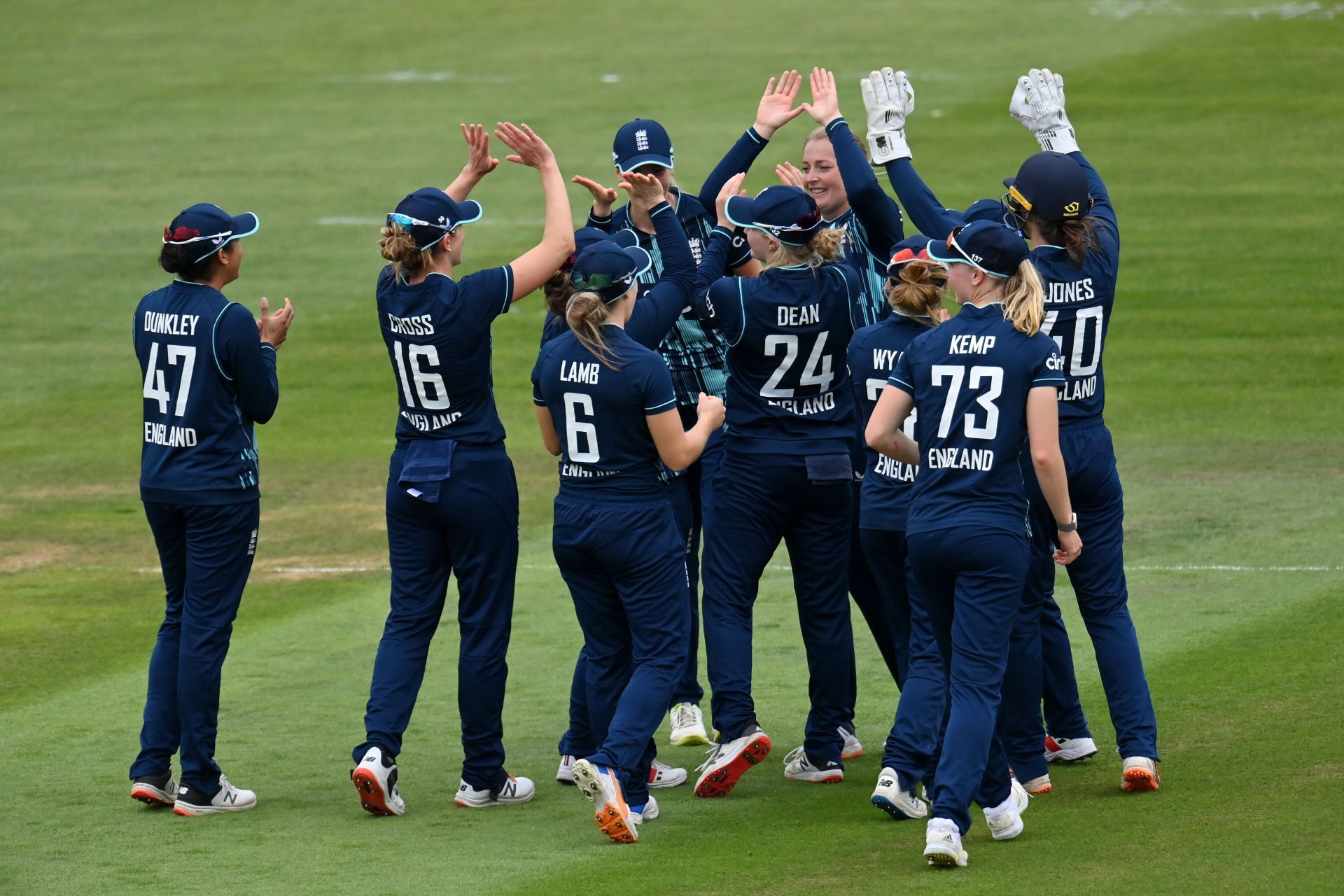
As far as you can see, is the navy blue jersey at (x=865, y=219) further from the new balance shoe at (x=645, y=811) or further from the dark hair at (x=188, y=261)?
the dark hair at (x=188, y=261)

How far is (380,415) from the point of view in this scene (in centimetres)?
1566

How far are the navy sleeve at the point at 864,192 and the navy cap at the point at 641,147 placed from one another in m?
0.83

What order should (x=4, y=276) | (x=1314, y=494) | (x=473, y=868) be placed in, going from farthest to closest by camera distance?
(x=4, y=276) < (x=1314, y=494) < (x=473, y=868)

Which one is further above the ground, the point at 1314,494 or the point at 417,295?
the point at 417,295

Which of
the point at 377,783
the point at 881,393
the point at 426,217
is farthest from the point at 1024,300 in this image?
the point at 377,783

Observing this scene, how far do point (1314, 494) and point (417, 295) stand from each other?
24.1ft

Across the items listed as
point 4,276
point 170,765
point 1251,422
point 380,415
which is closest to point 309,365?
point 380,415

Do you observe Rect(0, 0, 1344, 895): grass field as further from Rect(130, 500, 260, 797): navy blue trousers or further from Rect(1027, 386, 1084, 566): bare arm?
Rect(1027, 386, 1084, 566): bare arm

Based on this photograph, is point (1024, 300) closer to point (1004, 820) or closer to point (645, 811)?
point (1004, 820)

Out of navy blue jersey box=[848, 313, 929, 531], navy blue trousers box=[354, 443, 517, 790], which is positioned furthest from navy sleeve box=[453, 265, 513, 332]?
navy blue jersey box=[848, 313, 929, 531]

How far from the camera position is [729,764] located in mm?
7301

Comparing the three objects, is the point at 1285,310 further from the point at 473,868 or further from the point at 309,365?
the point at 473,868

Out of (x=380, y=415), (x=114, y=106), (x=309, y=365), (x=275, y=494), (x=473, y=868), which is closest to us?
(x=473, y=868)

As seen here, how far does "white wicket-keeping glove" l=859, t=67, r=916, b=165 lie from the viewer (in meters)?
7.72
